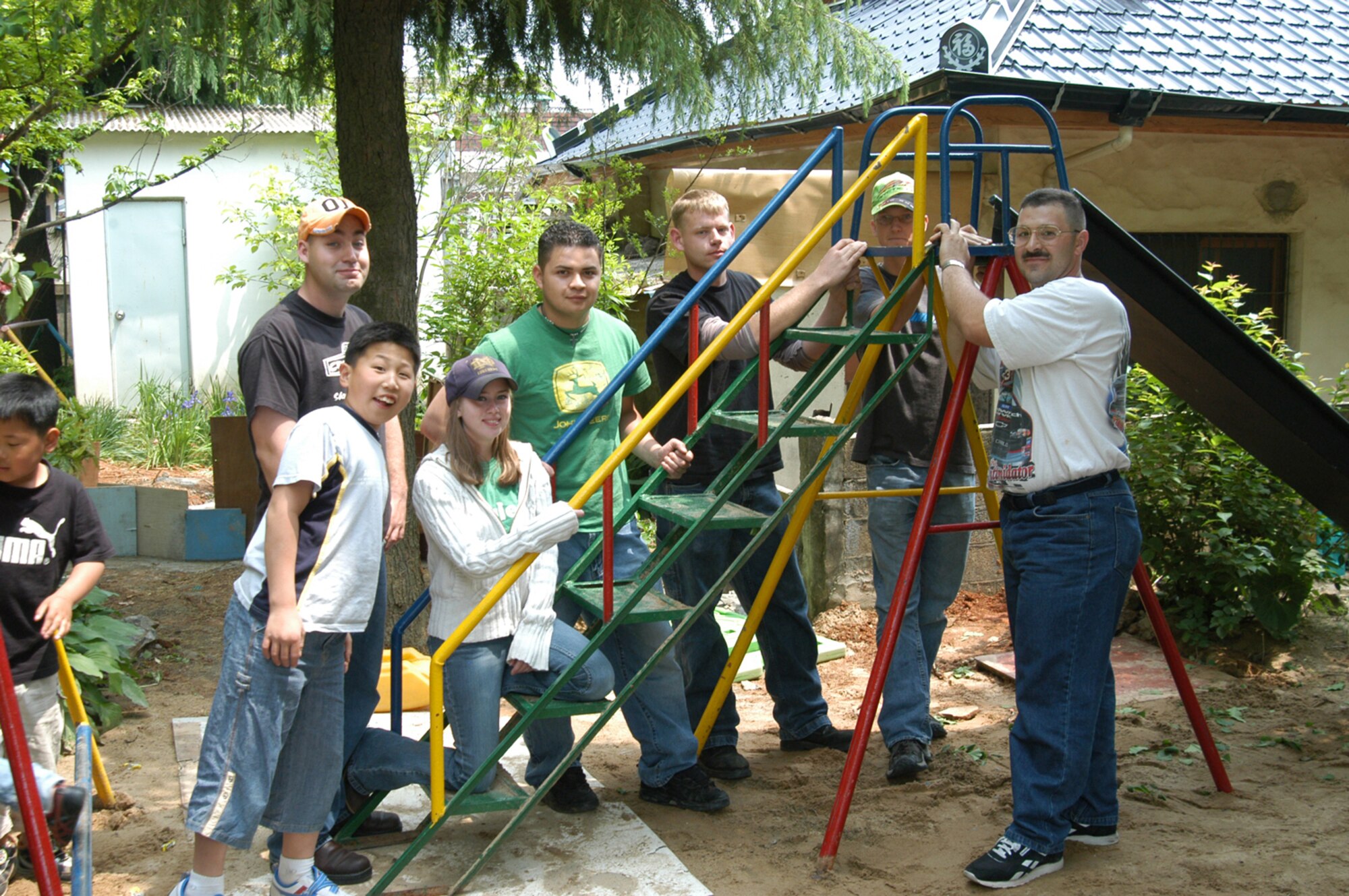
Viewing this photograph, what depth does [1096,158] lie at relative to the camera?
25.4ft

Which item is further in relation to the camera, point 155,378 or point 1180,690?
point 155,378

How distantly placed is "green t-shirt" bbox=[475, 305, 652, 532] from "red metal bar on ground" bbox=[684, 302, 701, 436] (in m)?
0.24

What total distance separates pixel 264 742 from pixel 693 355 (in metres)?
1.63

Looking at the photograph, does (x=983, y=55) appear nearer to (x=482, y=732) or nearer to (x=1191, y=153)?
(x=1191, y=153)

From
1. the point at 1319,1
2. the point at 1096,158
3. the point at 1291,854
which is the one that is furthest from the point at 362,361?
the point at 1319,1

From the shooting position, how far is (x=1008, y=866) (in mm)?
3158

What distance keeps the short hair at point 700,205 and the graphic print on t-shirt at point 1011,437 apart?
113cm

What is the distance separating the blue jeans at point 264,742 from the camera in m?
2.79

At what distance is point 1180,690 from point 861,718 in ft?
3.78

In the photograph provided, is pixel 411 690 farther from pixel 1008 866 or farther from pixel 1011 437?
pixel 1011 437

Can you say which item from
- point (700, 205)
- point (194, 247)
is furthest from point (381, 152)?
point (194, 247)

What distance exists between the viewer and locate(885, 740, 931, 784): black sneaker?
3914 mm

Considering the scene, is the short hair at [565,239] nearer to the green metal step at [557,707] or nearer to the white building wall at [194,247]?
the green metal step at [557,707]

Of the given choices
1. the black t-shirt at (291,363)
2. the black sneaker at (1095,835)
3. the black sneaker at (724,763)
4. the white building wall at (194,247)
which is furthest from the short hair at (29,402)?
the white building wall at (194,247)
